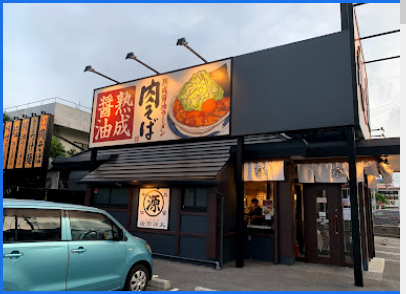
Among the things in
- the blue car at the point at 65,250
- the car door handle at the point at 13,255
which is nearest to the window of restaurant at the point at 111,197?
the blue car at the point at 65,250

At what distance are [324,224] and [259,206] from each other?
254cm

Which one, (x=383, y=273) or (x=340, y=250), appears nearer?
(x=383, y=273)

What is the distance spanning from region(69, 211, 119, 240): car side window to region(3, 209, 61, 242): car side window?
299 mm

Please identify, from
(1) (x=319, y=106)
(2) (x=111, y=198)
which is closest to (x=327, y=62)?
(1) (x=319, y=106)

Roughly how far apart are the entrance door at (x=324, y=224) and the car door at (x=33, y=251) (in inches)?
321

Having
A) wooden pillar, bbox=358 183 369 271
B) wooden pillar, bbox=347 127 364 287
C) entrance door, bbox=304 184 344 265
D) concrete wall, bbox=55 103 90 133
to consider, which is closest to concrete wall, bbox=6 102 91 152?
concrete wall, bbox=55 103 90 133

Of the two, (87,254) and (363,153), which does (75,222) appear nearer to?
(87,254)

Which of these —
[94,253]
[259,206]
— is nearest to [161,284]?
[94,253]

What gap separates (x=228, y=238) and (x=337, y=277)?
338 cm

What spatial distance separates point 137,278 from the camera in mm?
6258

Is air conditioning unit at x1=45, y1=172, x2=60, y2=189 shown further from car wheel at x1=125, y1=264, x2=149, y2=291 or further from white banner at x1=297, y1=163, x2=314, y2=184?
white banner at x1=297, y1=163, x2=314, y2=184

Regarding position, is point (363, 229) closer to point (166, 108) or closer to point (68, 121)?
point (166, 108)

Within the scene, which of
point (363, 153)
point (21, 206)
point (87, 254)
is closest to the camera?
point (21, 206)

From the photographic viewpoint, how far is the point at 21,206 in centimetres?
473
